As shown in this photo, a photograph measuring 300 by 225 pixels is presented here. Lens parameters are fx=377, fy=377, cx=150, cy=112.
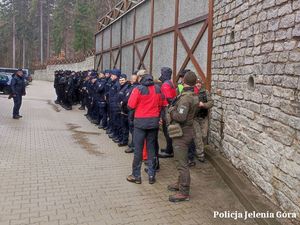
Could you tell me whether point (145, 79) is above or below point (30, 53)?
below

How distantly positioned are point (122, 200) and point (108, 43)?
15.4 meters

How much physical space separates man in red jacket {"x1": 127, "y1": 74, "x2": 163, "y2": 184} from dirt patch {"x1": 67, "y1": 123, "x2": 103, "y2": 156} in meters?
2.23

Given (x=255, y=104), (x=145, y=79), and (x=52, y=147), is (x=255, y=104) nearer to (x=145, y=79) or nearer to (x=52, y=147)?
(x=145, y=79)

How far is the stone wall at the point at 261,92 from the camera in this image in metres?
4.70

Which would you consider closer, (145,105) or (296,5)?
(296,5)

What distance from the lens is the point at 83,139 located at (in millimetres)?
10234

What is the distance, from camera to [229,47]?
716cm

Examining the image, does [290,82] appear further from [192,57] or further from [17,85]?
[17,85]

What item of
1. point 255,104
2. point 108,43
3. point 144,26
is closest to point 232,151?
point 255,104

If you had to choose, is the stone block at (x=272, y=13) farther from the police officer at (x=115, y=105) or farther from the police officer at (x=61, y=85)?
the police officer at (x=61, y=85)

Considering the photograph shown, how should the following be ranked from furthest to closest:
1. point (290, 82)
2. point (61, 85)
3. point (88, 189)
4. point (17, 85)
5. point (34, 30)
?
point (34, 30) < point (61, 85) < point (17, 85) < point (88, 189) < point (290, 82)

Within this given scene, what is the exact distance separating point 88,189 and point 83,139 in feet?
14.1

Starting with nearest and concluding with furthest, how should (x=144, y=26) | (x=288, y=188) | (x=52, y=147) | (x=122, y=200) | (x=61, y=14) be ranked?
1. (x=288, y=188)
2. (x=122, y=200)
3. (x=52, y=147)
4. (x=144, y=26)
5. (x=61, y=14)

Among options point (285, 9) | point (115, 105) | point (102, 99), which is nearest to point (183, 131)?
point (285, 9)
